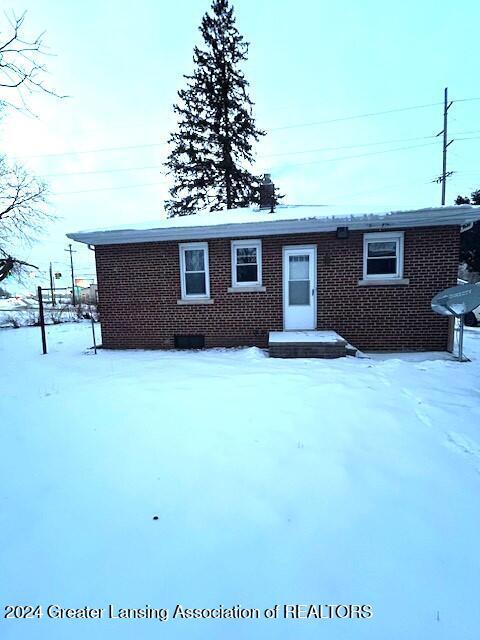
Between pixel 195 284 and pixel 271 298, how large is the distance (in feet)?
6.98

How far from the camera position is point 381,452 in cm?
291

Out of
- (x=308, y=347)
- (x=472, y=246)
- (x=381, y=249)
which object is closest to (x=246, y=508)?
(x=308, y=347)

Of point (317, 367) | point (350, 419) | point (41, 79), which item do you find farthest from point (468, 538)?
point (41, 79)

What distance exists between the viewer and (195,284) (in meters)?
8.58

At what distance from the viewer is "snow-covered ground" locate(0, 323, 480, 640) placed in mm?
1599

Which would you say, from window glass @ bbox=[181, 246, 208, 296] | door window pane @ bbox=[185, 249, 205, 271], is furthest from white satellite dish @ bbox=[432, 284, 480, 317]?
door window pane @ bbox=[185, 249, 205, 271]

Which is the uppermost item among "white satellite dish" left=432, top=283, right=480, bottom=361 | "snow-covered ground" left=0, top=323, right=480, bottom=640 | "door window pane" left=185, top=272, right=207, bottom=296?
"door window pane" left=185, top=272, right=207, bottom=296

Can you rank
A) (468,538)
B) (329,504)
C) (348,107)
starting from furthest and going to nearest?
(348,107) → (329,504) → (468,538)

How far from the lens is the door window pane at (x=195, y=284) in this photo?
8.51m

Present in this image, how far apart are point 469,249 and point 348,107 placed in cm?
1645

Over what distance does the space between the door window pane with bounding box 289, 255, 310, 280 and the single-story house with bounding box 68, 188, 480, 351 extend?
3cm

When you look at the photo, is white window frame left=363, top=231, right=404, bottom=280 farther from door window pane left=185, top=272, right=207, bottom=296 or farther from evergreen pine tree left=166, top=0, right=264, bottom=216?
evergreen pine tree left=166, top=0, right=264, bottom=216

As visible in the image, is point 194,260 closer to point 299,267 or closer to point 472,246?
point 299,267

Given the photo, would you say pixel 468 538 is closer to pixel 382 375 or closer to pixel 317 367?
pixel 382 375
